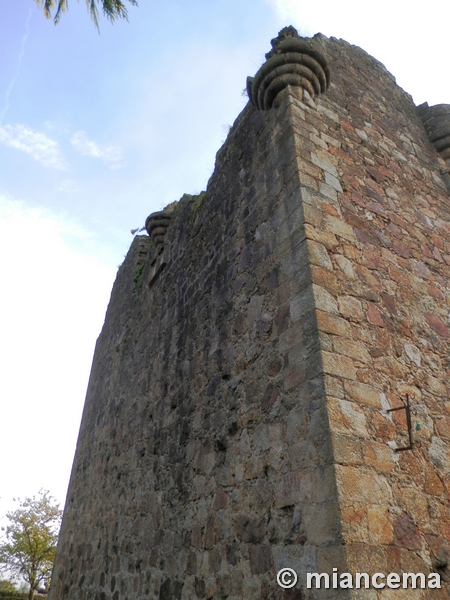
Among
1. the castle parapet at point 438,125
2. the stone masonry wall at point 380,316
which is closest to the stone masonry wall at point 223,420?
the stone masonry wall at point 380,316

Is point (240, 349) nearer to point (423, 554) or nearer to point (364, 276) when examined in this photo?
point (364, 276)

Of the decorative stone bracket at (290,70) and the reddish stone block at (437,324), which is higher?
the decorative stone bracket at (290,70)

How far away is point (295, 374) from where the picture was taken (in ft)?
10.4

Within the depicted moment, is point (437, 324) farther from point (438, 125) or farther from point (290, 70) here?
point (438, 125)

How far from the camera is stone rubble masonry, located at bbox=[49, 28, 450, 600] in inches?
110

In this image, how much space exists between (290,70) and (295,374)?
313 cm

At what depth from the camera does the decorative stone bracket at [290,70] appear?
4.69m

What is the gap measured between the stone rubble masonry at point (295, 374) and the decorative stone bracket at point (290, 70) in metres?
0.13

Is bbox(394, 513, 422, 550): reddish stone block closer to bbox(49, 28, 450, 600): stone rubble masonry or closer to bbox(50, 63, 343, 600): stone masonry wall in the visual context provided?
bbox(49, 28, 450, 600): stone rubble masonry

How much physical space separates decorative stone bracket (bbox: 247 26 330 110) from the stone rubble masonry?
0.13 meters

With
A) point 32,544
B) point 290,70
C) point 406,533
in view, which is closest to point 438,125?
point 290,70

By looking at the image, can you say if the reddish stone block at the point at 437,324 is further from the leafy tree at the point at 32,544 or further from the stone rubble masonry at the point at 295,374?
the leafy tree at the point at 32,544

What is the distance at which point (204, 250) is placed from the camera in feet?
17.8

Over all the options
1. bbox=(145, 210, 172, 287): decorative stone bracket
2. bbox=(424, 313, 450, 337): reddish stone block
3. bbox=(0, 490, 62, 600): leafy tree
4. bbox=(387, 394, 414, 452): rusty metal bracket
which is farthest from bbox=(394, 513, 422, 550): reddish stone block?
bbox=(0, 490, 62, 600): leafy tree
